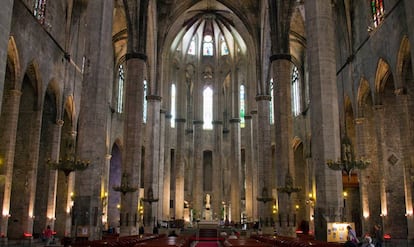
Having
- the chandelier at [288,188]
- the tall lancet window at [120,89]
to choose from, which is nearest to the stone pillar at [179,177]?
the tall lancet window at [120,89]

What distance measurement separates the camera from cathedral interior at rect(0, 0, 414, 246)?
55.9 ft

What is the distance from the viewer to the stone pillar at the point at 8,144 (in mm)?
20656

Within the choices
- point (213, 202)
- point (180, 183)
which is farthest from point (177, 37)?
point (213, 202)

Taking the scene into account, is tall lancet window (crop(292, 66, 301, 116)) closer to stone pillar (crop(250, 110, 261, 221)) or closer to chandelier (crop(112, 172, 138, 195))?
stone pillar (crop(250, 110, 261, 221))

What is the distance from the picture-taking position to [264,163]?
34688mm

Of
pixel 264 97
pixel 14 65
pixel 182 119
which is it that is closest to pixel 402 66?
pixel 264 97

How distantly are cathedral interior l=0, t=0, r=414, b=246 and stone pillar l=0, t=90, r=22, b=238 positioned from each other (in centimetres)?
7

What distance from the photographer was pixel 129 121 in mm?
28672

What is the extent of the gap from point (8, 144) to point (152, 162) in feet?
52.0

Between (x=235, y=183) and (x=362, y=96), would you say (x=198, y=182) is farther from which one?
(x=362, y=96)

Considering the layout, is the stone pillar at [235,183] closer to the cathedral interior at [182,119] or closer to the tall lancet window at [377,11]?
the cathedral interior at [182,119]

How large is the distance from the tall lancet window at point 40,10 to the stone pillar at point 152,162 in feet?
46.5

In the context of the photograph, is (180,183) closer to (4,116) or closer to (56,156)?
(56,156)

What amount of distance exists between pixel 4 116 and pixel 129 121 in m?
8.66
